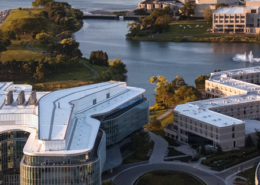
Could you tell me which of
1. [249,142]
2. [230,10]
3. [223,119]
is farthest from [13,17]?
[249,142]

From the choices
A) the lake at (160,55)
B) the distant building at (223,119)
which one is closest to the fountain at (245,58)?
the lake at (160,55)

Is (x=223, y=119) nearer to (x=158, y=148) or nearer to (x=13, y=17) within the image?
(x=158, y=148)

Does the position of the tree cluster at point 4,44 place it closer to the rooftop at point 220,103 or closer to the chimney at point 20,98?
the rooftop at point 220,103

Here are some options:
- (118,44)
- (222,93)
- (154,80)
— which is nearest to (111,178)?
(222,93)

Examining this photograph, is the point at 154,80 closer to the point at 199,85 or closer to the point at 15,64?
the point at 199,85

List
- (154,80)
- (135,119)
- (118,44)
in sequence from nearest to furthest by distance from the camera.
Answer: (135,119), (154,80), (118,44)

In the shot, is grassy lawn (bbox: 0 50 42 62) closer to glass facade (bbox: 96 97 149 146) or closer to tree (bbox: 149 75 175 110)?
tree (bbox: 149 75 175 110)

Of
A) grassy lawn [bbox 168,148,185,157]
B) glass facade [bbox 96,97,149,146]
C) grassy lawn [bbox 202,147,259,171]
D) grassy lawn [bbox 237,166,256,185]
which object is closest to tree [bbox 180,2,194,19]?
glass facade [bbox 96,97,149,146]
